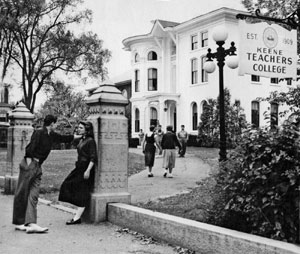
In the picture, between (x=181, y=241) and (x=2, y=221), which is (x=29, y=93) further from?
(x=181, y=241)

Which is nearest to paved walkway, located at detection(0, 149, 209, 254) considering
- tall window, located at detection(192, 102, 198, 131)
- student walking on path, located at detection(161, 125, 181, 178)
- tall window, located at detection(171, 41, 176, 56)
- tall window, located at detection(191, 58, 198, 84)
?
student walking on path, located at detection(161, 125, 181, 178)

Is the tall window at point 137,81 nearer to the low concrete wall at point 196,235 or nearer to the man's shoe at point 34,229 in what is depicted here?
the low concrete wall at point 196,235

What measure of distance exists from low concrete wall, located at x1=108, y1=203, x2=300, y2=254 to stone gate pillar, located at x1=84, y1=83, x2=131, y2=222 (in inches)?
18.0

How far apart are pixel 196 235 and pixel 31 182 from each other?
3048mm

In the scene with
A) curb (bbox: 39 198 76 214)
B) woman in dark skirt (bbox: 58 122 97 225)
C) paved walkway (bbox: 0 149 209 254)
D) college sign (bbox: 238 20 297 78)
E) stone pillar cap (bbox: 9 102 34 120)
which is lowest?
paved walkway (bbox: 0 149 209 254)

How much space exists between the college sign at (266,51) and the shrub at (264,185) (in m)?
0.77

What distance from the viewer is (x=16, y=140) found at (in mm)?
12680

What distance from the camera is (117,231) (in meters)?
7.45

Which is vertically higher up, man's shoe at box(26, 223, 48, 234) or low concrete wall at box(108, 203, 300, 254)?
low concrete wall at box(108, 203, 300, 254)

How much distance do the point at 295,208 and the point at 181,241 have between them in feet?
5.55

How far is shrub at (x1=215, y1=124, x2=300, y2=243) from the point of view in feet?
16.8

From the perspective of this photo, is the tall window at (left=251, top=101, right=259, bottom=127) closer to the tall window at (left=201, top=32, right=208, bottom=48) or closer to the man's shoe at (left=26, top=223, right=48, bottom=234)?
the tall window at (left=201, top=32, right=208, bottom=48)

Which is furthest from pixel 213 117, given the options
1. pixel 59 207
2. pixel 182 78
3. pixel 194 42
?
pixel 59 207

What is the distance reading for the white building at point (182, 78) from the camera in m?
35.0
